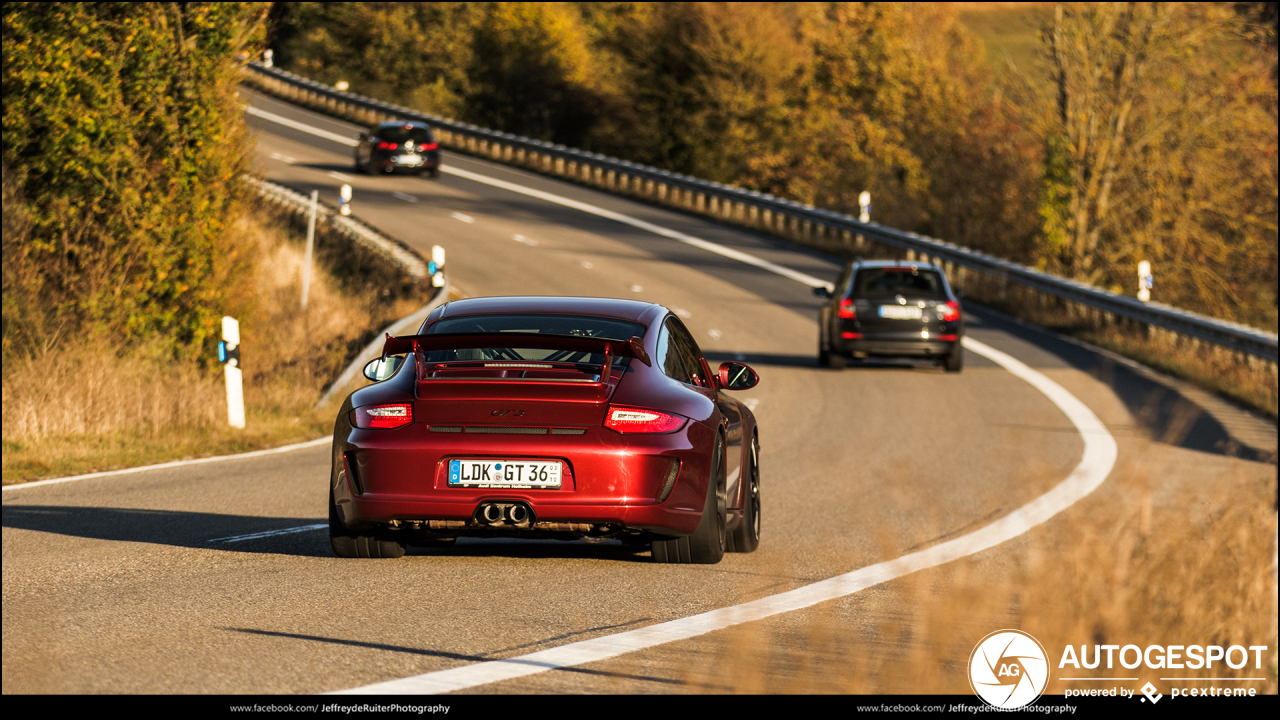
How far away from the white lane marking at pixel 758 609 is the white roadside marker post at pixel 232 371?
8.41 m

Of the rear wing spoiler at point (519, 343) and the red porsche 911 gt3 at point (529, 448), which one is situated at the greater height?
the rear wing spoiler at point (519, 343)

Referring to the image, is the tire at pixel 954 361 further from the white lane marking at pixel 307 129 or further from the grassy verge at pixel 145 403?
the white lane marking at pixel 307 129

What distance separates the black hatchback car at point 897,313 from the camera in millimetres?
22766

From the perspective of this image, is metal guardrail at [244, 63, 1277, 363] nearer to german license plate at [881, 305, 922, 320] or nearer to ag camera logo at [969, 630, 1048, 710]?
german license plate at [881, 305, 922, 320]

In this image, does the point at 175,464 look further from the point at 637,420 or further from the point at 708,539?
the point at 637,420

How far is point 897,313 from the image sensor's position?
22859 mm

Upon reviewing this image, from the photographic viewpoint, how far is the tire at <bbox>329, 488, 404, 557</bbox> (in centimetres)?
852

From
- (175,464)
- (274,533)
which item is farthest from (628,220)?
(274,533)

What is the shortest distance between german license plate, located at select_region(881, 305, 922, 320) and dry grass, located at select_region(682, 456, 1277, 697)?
16911 mm

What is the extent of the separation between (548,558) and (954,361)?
15253 millimetres

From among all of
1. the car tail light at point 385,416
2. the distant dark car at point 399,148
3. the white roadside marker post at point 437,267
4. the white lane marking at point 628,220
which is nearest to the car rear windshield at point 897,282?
the white lane marking at point 628,220

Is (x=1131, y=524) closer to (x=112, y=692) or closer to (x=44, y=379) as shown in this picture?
(x=112, y=692)

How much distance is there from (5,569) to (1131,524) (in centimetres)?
596

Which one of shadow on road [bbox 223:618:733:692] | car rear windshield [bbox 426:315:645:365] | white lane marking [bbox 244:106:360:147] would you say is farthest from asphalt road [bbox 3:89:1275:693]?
white lane marking [bbox 244:106:360:147]
